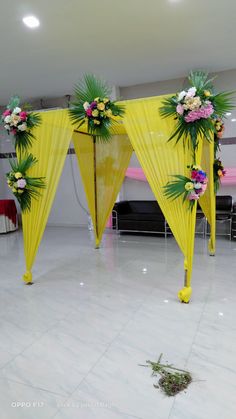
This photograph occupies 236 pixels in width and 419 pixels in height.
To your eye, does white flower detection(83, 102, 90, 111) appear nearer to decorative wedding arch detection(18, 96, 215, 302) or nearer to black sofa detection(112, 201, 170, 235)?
decorative wedding arch detection(18, 96, 215, 302)

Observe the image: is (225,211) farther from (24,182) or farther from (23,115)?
(23,115)

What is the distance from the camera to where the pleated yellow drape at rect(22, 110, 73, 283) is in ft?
11.6

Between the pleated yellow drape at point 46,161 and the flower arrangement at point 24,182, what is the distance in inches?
2.5

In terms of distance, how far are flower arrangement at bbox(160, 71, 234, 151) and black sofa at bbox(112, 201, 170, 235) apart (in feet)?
10.8

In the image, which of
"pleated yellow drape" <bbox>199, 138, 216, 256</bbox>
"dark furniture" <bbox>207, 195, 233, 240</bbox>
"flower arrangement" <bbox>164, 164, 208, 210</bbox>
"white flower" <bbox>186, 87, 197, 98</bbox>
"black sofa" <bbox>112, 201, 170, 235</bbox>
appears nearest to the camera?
"white flower" <bbox>186, 87, 197, 98</bbox>

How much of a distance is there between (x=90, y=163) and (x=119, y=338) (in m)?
3.41

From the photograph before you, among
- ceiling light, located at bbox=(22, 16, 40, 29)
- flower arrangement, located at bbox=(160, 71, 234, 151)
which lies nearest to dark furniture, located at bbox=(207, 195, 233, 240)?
flower arrangement, located at bbox=(160, 71, 234, 151)

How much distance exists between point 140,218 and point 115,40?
3.44 meters

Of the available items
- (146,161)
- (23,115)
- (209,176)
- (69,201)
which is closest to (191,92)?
(146,161)

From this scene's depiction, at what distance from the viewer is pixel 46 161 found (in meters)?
3.64

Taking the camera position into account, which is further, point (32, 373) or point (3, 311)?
point (3, 311)

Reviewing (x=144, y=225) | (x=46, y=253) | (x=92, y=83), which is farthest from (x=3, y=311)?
(x=144, y=225)

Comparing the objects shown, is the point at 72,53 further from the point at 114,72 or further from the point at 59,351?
the point at 59,351

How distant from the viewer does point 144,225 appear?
628 centimetres
